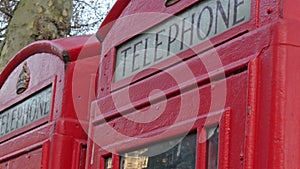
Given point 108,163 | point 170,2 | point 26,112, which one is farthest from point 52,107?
point 170,2

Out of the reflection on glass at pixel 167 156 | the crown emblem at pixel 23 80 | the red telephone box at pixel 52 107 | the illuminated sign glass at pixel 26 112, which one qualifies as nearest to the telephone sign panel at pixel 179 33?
the reflection on glass at pixel 167 156

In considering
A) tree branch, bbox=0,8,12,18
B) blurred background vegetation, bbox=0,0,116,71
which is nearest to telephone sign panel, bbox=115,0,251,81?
blurred background vegetation, bbox=0,0,116,71

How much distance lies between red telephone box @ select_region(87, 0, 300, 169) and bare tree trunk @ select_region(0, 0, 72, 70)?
4.65 m

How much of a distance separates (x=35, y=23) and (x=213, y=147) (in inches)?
220

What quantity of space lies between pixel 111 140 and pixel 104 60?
0.37m

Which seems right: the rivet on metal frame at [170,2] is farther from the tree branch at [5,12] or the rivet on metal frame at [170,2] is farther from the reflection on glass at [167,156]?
the tree branch at [5,12]

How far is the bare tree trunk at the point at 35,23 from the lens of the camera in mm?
7285

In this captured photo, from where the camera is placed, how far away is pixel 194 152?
2.00 meters

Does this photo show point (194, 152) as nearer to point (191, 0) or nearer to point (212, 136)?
point (212, 136)

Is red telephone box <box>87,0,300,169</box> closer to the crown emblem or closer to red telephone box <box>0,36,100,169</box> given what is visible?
red telephone box <box>0,36,100,169</box>

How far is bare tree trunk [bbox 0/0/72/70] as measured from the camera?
7285 millimetres

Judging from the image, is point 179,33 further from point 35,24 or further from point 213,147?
point 35,24

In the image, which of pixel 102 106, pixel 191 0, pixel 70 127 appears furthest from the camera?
pixel 70 127

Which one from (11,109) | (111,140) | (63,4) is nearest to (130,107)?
(111,140)
